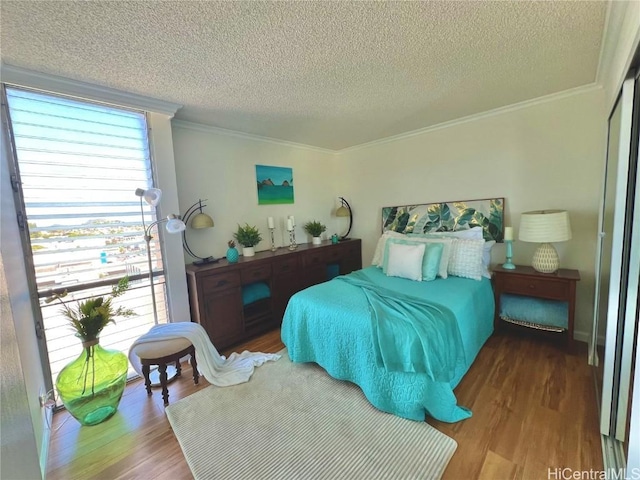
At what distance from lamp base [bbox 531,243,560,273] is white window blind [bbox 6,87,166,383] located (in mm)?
3563

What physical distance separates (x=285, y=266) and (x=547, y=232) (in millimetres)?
2618

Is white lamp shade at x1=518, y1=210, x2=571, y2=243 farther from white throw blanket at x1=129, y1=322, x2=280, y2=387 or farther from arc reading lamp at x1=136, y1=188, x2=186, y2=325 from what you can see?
arc reading lamp at x1=136, y1=188, x2=186, y2=325

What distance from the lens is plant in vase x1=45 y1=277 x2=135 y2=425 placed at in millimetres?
1766

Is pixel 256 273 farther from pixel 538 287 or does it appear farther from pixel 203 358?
pixel 538 287

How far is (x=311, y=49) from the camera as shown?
166 centimetres

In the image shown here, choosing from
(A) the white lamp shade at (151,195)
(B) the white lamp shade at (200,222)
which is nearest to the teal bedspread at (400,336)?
(B) the white lamp shade at (200,222)

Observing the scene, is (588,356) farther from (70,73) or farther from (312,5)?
(70,73)

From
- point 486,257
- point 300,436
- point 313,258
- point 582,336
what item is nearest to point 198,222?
point 313,258

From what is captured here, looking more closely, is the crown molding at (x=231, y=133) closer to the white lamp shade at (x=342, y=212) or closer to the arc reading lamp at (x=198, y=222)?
the arc reading lamp at (x=198, y=222)

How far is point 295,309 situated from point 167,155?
1.85 meters

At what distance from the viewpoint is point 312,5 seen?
130 centimetres

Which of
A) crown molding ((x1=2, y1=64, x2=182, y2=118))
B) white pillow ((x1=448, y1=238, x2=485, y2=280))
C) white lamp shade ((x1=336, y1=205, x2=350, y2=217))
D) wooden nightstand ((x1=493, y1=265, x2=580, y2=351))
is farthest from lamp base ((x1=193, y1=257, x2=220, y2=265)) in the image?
wooden nightstand ((x1=493, y1=265, x2=580, y2=351))

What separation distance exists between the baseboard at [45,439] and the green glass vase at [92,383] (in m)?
0.15

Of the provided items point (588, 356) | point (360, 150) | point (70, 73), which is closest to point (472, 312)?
point (588, 356)
